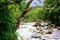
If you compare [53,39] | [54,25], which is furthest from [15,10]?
[54,25]

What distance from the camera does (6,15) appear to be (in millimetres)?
8266

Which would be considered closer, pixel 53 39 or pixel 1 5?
pixel 1 5

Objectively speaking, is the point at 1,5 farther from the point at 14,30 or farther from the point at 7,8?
the point at 14,30

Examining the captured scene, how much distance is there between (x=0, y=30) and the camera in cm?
812

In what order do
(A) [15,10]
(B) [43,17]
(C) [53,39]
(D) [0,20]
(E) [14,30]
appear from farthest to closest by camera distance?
1. (B) [43,17]
2. (C) [53,39]
3. (A) [15,10]
4. (E) [14,30]
5. (D) [0,20]

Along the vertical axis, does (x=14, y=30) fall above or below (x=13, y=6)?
below

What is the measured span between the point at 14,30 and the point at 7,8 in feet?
2.96

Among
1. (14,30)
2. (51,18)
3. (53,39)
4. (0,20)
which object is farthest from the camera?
(51,18)

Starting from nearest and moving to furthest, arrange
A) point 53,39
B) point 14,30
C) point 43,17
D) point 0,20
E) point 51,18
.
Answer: point 0,20 → point 14,30 → point 53,39 → point 51,18 → point 43,17

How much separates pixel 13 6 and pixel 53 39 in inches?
360

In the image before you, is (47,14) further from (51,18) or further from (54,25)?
(54,25)

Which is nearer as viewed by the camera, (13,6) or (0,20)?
(0,20)

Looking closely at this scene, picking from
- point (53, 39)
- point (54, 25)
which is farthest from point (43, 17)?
point (53, 39)

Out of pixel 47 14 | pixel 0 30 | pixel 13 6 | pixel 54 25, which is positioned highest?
pixel 47 14
